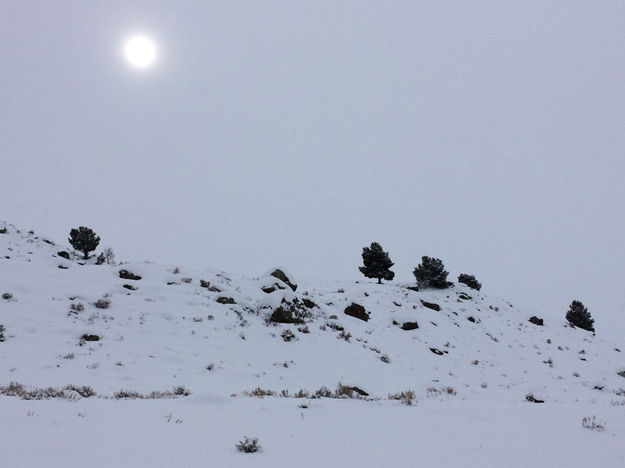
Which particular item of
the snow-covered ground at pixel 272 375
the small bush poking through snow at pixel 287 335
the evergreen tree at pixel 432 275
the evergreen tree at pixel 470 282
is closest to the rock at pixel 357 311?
the snow-covered ground at pixel 272 375

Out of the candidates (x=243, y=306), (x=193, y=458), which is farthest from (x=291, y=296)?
(x=193, y=458)

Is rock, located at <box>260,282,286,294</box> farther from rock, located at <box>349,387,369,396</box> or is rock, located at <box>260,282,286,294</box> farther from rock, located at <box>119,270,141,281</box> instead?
rock, located at <box>349,387,369,396</box>

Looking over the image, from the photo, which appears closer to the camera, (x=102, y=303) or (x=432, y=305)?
(x=102, y=303)

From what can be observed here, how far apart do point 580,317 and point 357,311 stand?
30.4m

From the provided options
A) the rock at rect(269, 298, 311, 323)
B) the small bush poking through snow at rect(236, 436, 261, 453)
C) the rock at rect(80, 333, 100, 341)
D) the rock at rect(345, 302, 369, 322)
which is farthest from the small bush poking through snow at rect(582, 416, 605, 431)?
the rock at rect(345, 302, 369, 322)

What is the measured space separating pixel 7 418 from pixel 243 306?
1319cm

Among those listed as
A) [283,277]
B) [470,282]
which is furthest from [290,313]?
[470,282]

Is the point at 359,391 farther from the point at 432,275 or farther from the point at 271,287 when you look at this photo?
the point at 432,275

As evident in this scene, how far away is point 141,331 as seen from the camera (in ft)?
43.6

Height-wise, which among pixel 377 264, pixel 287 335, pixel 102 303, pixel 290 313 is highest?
pixel 377 264

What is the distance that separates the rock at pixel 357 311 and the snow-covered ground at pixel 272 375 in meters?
0.65

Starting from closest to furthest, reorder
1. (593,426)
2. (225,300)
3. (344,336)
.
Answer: (593,426) → (344,336) → (225,300)

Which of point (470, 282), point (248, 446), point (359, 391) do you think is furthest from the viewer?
point (470, 282)

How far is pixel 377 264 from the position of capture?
119 ft
